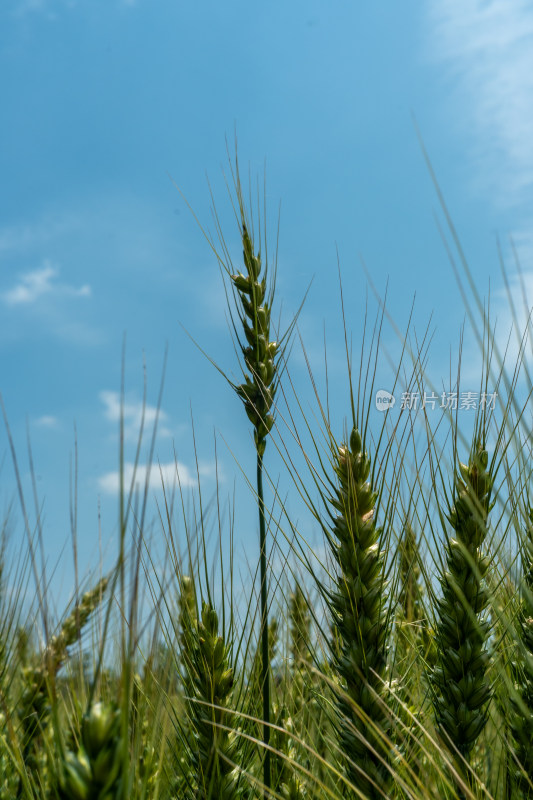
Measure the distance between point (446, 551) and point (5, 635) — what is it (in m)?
1.97

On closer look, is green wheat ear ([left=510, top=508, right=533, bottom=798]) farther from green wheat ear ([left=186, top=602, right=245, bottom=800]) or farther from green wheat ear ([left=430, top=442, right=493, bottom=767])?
green wheat ear ([left=186, top=602, right=245, bottom=800])

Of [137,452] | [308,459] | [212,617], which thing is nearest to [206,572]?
[212,617]

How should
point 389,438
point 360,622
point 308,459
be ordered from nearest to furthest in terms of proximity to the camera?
point 360,622 < point 308,459 < point 389,438

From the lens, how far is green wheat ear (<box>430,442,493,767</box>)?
6.19 ft

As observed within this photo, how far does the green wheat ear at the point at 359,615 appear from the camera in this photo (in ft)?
5.84

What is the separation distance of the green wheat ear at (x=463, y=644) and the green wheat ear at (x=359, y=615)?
0.18 meters

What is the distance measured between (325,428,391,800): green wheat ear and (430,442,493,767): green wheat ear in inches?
7.2

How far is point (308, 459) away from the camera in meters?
1.96

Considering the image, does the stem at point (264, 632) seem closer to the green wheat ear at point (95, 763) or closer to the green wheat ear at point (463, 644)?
the green wheat ear at point (463, 644)

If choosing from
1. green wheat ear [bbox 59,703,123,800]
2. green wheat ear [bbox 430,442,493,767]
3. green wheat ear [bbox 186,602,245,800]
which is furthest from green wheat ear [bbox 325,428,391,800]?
green wheat ear [bbox 59,703,123,800]

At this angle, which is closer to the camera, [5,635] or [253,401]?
[253,401]

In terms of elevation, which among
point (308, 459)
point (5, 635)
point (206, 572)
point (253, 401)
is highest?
point (253, 401)

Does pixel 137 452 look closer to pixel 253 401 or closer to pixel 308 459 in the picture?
pixel 308 459

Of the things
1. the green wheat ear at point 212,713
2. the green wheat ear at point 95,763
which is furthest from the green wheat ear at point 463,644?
the green wheat ear at point 95,763
